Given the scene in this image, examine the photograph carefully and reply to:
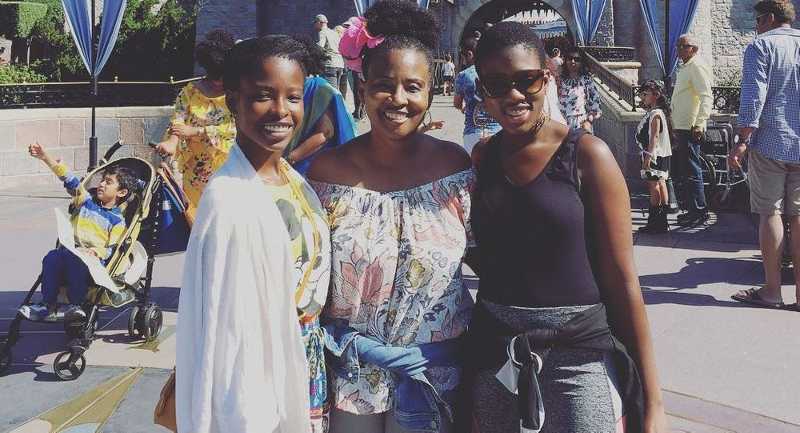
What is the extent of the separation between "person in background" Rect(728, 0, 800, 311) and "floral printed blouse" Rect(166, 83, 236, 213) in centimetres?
342

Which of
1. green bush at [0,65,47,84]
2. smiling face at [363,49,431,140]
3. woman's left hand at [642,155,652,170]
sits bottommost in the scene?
woman's left hand at [642,155,652,170]

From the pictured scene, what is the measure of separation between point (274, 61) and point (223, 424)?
37.1 inches

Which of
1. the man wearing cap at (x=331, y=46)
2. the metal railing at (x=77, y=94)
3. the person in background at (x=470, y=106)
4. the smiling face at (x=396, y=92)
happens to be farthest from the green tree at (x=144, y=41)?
the smiling face at (x=396, y=92)

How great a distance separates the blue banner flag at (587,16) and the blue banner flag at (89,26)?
12.1 m

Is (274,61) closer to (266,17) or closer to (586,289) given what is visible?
(586,289)

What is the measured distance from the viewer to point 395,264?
2.32m

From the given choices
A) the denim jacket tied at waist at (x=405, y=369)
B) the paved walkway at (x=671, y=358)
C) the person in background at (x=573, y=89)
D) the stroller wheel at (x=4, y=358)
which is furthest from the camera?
the person in background at (x=573, y=89)

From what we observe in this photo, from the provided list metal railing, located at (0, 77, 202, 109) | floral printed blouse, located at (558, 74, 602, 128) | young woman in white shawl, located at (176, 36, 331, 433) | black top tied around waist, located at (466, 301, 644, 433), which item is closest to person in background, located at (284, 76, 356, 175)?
young woman in white shawl, located at (176, 36, 331, 433)

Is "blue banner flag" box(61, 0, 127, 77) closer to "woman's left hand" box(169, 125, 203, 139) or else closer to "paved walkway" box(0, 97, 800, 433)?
"paved walkway" box(0, 97, 800, 433)

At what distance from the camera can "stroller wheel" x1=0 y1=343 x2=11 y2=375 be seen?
4.75 meters

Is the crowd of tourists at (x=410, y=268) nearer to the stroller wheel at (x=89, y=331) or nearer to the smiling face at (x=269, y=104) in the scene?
the smiling face at (x=269, y=104)

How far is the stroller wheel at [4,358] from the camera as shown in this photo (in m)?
4.75

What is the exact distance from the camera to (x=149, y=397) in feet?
14.5

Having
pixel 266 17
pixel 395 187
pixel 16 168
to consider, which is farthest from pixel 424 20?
pixel 266 17
